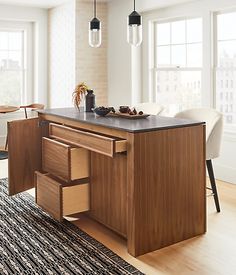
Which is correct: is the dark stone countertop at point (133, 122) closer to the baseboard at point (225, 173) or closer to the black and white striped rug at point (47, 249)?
the black and white striped rug at point (47, 249)

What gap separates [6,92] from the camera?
7.36 m

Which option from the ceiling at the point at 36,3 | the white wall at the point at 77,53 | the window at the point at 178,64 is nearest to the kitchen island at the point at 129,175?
the window at the point at 178,64

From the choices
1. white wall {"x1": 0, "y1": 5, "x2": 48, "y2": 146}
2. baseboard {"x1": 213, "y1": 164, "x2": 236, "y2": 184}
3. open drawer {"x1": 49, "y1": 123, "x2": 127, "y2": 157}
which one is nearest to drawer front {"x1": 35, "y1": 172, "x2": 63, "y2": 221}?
open drawer {"x1": 49, "y1": 123, "x2": 127, "y2": 157}

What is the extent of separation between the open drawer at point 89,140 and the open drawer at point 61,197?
38 centimetres

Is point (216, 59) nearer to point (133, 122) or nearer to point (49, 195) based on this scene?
point (133, 122)

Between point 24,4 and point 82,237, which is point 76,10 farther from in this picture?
point 82,237

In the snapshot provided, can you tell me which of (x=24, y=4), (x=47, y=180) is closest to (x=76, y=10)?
(x=24, y=4)

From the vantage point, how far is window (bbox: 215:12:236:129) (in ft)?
16.0

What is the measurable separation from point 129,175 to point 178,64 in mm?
3219

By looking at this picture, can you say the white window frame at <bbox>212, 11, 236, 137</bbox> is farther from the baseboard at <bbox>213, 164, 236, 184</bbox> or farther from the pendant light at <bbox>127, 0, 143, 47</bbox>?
the pendant light at <bbox>127, 0, 143, 47</bbox>

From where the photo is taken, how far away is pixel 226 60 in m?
4.96

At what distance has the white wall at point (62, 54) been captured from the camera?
6632mm

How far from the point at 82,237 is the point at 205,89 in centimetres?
277

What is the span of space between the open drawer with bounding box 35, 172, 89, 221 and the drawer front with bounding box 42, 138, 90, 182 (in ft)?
0.27
